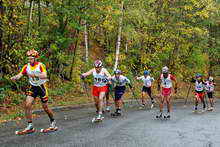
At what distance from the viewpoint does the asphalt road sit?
751 cm

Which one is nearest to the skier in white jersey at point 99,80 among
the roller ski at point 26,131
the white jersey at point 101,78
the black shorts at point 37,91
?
the white jersey at point 101,78

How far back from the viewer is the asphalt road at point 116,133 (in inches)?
296

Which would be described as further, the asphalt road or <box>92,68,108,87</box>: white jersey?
<box>92,68,108,87</box>: white jersey

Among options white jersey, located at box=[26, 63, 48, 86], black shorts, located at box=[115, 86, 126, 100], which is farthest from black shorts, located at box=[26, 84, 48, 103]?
black shorts, located at box=[115, 86, 126, 100]

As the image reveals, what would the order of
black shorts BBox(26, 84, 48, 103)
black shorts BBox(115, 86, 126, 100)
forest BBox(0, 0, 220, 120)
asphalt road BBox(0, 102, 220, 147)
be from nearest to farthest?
asphalt road BBox(0, 102, 220, 147), black shorts BBox(26, 84, 48, 103), black shorts BBox(115, 86, 126, 100), forest BBox(0, 0, 220, 120)

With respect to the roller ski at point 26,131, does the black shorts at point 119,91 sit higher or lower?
higher

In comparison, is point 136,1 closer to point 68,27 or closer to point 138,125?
point 68,27

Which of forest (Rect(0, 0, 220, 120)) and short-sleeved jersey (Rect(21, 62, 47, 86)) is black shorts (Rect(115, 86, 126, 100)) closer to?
forest (Rect(0, 0, 220, 120))

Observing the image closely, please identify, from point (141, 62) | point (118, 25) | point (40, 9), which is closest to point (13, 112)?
point (40, 9)

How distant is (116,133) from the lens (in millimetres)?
8742

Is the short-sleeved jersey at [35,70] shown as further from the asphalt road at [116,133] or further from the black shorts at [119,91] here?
the black shorts at [119,91]

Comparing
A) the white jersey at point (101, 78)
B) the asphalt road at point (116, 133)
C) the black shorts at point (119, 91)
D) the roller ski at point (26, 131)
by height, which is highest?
the white jersey at point (101, 78)

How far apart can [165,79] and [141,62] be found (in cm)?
1252

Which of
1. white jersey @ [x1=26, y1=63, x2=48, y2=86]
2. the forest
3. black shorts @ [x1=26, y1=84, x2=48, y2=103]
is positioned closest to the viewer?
white jersey @ [x1=26, y1=63, x2=48, y2=86]
